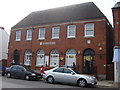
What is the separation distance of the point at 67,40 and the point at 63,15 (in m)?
4.48

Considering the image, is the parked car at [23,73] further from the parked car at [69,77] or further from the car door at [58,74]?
the car door at [58,74]

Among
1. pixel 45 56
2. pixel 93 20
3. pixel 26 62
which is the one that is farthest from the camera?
pixel 26 62

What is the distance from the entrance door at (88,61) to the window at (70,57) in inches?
56.8

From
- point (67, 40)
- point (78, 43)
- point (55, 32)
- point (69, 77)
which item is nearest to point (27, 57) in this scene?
point (55, 32)

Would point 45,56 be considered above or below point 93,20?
below

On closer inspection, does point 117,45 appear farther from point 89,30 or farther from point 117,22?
point 89,30

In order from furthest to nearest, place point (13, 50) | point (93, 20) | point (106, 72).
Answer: point (13, 50)
point (93, 20)
point (106, 72)

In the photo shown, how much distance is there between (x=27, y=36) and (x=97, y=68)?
12.0 meters

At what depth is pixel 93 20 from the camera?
20328 millimetres

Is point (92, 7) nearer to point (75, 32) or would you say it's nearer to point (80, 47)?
point (75, 32)

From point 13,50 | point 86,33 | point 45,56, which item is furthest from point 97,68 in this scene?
point 13,50

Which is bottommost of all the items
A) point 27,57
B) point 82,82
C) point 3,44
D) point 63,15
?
point 82,82

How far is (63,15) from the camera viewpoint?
23.9 metres

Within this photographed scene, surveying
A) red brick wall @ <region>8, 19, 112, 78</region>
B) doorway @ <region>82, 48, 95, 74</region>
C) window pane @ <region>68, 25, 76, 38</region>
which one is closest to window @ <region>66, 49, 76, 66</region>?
red brick wall @ <region>8, 19, 112, 78</region>
